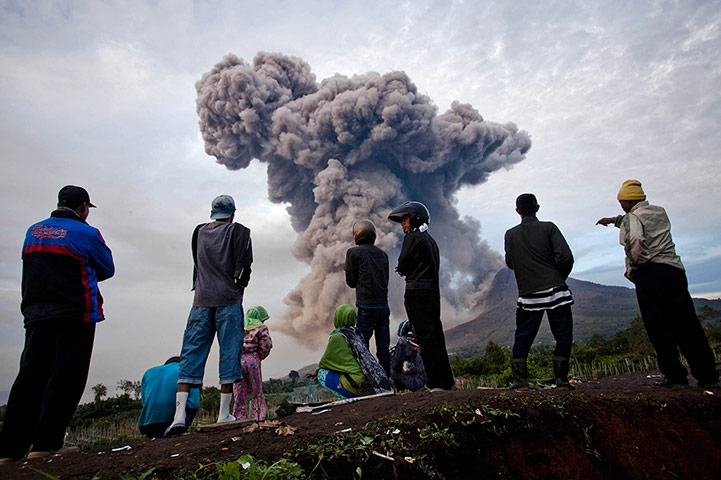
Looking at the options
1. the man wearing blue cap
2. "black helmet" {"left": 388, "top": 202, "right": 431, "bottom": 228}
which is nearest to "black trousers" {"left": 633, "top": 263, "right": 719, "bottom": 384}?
"black helmet" {"left": 388, "top": 202, "right": 431, "bottom": 228}

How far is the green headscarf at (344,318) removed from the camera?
4.84 meters

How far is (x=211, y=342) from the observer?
140 inches

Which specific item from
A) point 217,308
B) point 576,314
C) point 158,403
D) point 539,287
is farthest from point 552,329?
point 576,314

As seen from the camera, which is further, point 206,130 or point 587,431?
point 206,130

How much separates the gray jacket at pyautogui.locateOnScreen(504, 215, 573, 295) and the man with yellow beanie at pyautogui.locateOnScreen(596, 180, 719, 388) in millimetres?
627

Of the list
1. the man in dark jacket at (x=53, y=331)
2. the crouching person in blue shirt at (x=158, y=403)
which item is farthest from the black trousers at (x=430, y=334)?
the man in dark jacket at (x=53, y=331)

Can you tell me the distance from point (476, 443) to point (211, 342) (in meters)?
2.25

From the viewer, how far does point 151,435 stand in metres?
3.83

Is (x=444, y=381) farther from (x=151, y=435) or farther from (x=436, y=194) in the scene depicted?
(x=436, y=194)

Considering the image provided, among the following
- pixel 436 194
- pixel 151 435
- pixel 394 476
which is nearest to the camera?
pixel 394 476

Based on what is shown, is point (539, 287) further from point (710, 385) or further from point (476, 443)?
point (476, 443)

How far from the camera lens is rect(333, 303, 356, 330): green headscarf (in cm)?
484

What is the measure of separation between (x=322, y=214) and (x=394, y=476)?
1157 inches

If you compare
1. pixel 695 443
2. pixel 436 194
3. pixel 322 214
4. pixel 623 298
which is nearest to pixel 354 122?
pixel 322 214
